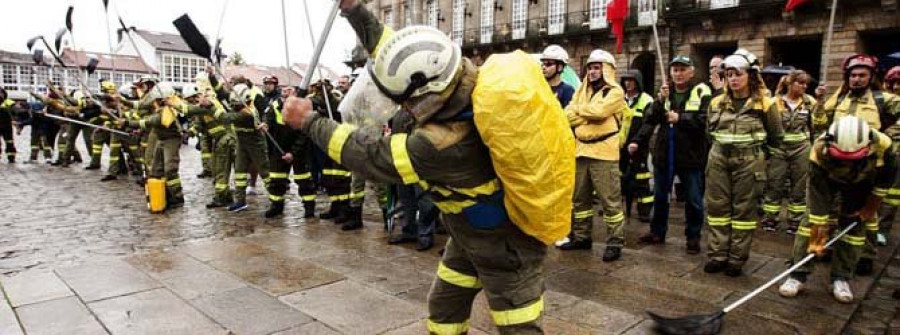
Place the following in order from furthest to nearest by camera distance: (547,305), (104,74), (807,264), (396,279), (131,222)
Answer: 1. (104,74)
2. (131,222)
3. (396,279)
4. (807,264)
5. (547,305)

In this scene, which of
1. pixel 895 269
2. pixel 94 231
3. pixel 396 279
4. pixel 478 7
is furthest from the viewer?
pixel 478 7

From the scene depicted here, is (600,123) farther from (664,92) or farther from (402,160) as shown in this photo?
(402,160)

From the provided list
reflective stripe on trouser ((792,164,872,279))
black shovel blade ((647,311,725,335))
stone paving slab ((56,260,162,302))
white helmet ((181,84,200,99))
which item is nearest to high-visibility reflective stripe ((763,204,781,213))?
reflective stripe on trouser ((792,164,872,279))

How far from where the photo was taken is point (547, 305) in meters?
4.15

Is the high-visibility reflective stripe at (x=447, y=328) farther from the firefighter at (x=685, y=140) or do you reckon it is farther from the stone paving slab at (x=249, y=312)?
the firefighter at (x=685, y=140)

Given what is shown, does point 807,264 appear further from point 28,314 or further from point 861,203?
point 28,314

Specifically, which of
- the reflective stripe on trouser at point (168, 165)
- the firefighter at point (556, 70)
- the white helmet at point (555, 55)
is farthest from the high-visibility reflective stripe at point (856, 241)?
the reflective stripe on trouser at point (168, 165)

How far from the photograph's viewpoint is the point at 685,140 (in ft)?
18.5

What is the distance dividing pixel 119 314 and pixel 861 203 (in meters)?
5.46

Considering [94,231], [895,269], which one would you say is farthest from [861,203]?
[94,231]

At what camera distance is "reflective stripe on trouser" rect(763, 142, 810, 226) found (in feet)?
22.4

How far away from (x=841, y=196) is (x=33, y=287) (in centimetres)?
636

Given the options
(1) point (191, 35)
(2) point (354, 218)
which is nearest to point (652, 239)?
(2) point (354, 218)

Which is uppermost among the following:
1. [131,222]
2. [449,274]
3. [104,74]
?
[104,74]
